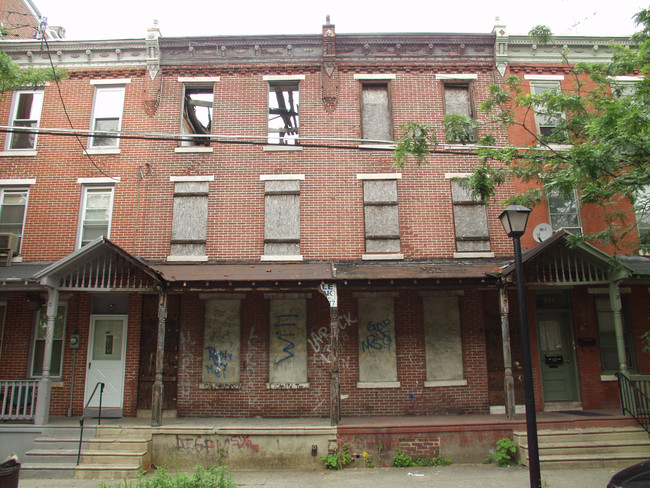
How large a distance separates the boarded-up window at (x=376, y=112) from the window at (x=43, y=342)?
9892 mm

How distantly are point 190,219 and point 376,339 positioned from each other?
610cm

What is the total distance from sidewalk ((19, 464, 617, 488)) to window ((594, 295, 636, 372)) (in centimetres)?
396

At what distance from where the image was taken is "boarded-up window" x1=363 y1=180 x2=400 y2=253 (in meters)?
11.6

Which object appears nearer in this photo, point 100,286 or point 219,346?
point 100,286

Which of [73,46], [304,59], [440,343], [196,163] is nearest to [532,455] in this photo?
[440,343]

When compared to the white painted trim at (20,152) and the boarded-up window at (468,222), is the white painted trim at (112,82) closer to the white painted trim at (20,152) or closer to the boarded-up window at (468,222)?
the white painted trim at (20,152)

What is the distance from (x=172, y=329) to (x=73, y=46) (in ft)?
30.0

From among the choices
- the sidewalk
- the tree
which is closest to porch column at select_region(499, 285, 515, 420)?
the sidewalk

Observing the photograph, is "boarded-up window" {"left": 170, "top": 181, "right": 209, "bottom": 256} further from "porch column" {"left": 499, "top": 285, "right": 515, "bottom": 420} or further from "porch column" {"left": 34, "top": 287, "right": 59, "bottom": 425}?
"porch column" {"left": 499, "top": 285, "right": 515, "bottom": 420}

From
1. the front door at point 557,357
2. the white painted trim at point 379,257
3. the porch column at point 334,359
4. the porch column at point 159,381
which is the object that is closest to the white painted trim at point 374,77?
the white painted trim at point 379,257

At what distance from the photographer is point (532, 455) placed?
6.04m

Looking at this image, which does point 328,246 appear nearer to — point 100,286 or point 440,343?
point 440,343

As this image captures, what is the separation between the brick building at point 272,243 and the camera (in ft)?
35.0

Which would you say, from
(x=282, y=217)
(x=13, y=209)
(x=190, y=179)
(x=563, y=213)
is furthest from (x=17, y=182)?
(x=563, y=213)
